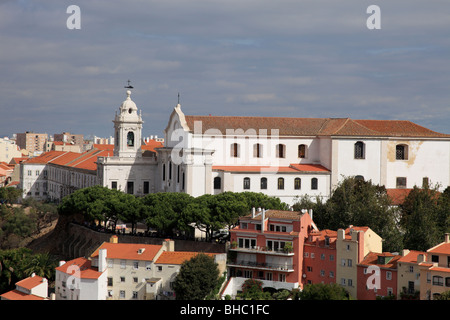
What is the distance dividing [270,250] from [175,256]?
599 centimetres

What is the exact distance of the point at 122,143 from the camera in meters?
73.6

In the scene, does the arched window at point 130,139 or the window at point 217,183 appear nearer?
the window at point 217,183

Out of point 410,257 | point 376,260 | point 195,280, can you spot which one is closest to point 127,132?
point 195,280

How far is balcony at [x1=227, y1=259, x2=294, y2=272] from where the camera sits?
51125mm

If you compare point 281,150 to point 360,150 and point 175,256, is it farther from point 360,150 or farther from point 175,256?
point 175,256

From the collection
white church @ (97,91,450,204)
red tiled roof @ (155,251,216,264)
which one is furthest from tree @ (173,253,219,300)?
white church @ (97,91,450,204)

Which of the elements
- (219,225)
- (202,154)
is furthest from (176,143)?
(219,225)

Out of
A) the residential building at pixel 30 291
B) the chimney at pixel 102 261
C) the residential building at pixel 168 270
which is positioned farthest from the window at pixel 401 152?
the residential building at pixel 30 291

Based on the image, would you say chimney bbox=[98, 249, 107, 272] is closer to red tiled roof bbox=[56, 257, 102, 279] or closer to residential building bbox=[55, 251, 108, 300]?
residential building bbox=[55, 251, 108, 300]

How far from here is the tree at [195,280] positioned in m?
49.2

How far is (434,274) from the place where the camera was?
45406 millimetres

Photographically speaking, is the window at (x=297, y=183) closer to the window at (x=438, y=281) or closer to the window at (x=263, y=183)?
the window at (x=263, y=183)

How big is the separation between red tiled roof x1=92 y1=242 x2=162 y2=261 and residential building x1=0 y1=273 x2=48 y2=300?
150 inches

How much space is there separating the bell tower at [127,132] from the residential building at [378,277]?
98.0 ft
